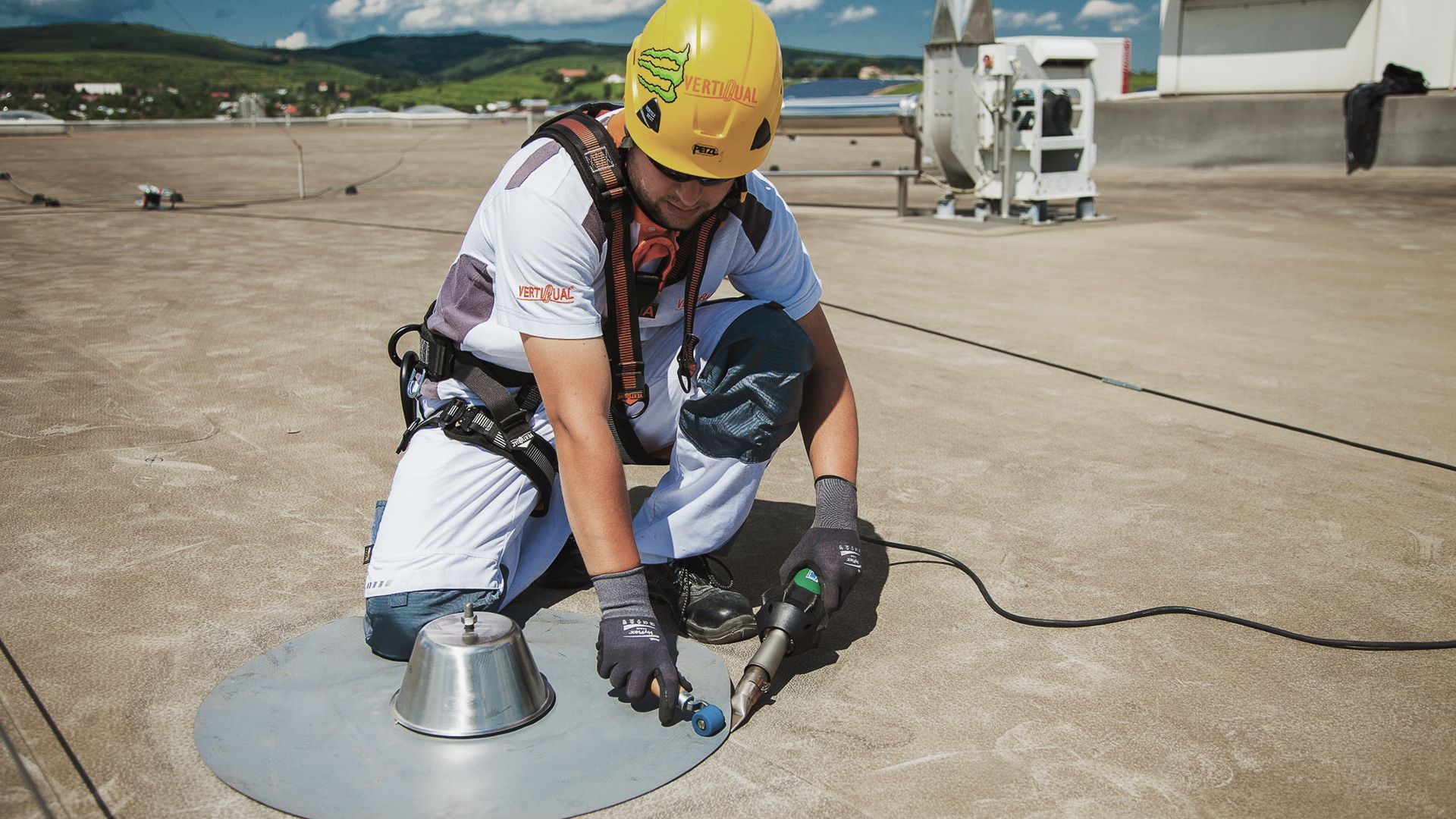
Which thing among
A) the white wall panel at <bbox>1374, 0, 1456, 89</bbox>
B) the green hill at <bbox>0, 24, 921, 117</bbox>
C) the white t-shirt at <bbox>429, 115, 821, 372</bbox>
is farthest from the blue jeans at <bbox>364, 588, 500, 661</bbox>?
the green hill at <bbox>0, 24, 921, 117</bbox>

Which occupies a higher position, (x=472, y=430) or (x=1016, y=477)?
(x=472, y=430)

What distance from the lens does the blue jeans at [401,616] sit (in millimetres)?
2199

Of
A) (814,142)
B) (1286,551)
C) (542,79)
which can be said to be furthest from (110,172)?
(542,79)

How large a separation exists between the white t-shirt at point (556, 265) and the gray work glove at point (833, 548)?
0.45 meters

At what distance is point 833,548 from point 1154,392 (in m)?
2.40

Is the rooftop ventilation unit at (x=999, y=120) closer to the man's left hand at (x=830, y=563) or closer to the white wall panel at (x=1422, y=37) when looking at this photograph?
the man's left hand at (x=830, y=563)

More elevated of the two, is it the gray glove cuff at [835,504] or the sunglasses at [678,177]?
the sunglasses at [678,177]

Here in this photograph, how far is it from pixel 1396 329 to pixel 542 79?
79765mm

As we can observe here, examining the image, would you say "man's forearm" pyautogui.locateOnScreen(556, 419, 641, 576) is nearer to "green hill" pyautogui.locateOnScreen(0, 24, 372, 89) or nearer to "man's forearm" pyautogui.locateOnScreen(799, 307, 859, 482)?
"man's forearm" pyautogui.locateOnScreen(799, 307, 859, 482)

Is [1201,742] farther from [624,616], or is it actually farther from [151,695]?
[151,695]

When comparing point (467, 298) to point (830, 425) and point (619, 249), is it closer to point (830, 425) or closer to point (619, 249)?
point (619, 249)

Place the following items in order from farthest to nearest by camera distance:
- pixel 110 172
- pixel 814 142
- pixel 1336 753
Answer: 1. pixel 814 142
2. pixel 110 172
3. pixel 1336 753

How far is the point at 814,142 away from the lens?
74.9 feet

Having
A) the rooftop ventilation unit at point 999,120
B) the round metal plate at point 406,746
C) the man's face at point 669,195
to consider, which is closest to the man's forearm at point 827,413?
the man's face at point 669,195
